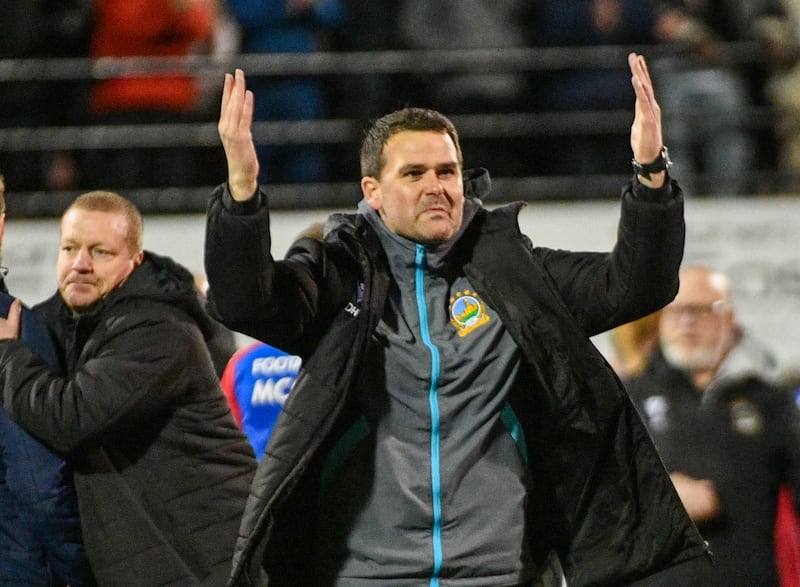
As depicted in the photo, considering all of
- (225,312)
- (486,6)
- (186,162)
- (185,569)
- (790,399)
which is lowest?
(185,569)

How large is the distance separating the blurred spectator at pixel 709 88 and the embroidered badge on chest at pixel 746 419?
3.88m

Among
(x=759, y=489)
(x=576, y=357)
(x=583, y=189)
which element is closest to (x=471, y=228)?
(x=576, y=357)

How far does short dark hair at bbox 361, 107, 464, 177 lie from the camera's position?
160 inches

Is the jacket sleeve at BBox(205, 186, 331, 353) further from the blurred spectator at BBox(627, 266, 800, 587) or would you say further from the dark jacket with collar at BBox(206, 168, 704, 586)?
the blurred spectator at BBox(627, 266, 800, 587)

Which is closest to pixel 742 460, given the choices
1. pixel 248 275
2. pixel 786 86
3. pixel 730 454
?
pixel 730 454

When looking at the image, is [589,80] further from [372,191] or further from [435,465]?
[435,465]

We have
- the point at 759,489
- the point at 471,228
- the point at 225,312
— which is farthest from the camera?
the point at 759,489

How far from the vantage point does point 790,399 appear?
502cm

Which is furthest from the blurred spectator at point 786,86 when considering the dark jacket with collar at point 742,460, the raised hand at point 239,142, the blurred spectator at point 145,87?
the raised hand at point 239,142

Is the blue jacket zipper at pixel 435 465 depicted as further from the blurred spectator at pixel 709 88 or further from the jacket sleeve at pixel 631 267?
the blurred spectator at pixel 709 88

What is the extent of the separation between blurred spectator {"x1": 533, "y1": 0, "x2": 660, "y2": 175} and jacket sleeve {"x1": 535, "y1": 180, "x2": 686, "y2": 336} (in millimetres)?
5169

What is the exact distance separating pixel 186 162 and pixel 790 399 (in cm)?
461

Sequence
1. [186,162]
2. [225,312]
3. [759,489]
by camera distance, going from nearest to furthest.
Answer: [225,312]
[759,489]
[186,162]

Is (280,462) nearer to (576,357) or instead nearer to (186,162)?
(576,357)
